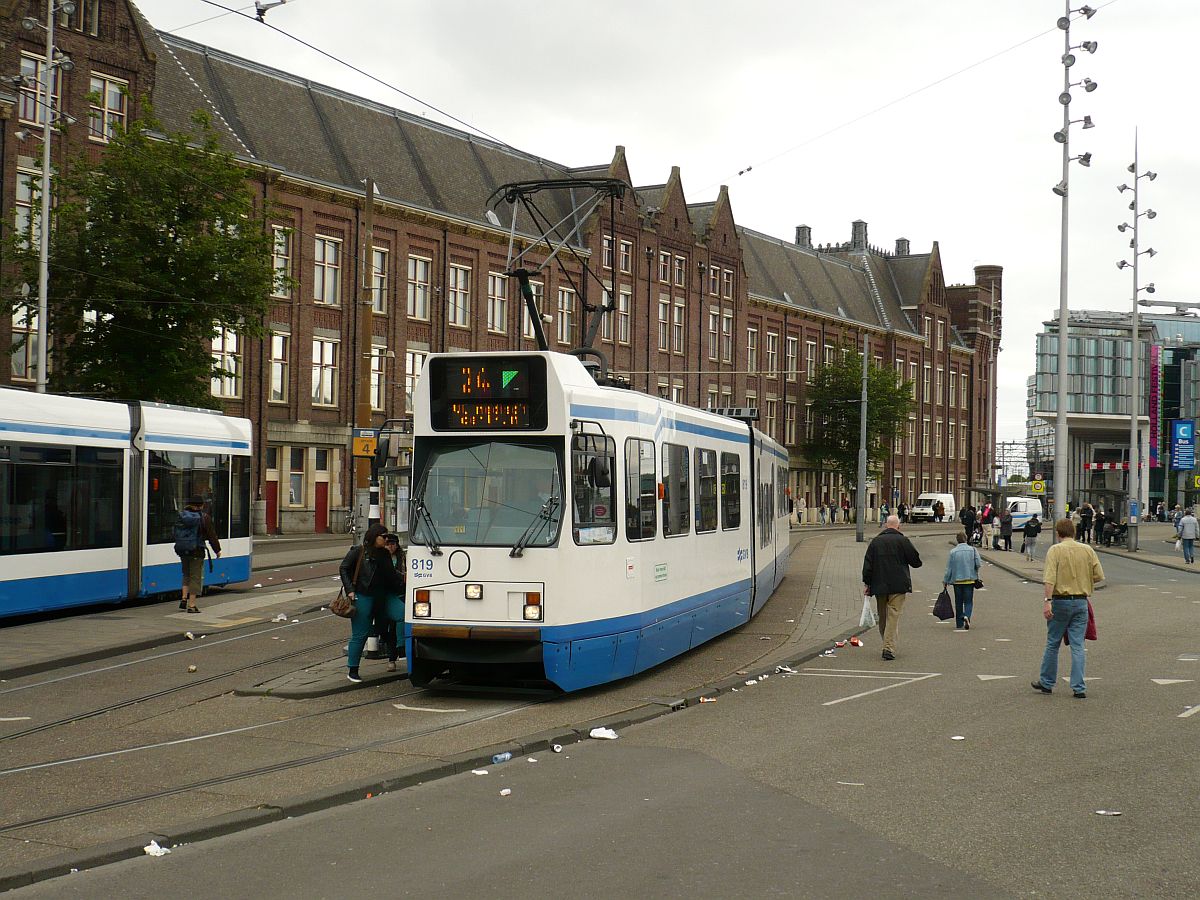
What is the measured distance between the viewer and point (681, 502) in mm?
14492

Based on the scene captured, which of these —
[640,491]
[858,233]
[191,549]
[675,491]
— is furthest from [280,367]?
[858,233]

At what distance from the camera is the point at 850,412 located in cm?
8119

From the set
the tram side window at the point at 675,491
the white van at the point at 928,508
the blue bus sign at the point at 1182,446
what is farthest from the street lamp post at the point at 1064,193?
the white van at the point at 928,508

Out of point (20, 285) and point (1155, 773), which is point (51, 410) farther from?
point (1155, 773)

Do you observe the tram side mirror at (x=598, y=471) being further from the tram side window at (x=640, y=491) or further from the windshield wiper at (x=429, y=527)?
the windshield wiper at (x=429, y=527)

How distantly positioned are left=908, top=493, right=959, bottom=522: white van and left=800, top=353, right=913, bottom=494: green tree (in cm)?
A: 609

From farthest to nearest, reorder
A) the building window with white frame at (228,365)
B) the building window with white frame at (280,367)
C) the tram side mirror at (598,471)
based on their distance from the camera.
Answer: the building window with white frame at (280,367) → the building window with white frame at (228,365) → the tram side mirror at (598,471)

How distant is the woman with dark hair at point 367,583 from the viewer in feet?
42.6

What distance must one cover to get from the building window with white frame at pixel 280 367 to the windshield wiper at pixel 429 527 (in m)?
34.6

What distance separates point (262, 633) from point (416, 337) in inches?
1339

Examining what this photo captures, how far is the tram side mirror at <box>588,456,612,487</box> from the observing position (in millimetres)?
11945

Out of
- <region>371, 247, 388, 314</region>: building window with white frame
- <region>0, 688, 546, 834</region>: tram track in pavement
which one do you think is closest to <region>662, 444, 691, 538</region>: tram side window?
<region>0, 688, 546, 834</region>: tram track in pavement

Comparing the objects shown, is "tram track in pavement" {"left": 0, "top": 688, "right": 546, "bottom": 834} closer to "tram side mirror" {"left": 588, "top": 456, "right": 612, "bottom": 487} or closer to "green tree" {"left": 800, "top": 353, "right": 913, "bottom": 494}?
"tram side mirror" {"left": 588, "top": 456, "right": 612, "bottom": 487}

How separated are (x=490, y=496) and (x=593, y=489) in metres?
0.96
